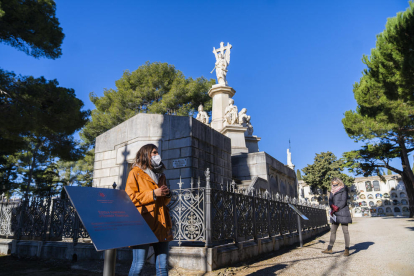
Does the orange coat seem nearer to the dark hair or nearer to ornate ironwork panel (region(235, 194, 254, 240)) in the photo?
the dark hair

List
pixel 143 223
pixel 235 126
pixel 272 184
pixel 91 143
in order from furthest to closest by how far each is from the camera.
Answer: pixel 91 143 → pixel 235 126 → pixel 272 184 → pixel 143 223

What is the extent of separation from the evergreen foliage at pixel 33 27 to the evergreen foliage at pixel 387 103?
39.8 ft

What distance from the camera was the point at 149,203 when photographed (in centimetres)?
280

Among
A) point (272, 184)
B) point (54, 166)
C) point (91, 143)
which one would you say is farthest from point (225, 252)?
point (54, 166)

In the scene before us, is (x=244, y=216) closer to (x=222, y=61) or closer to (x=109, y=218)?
(x=109, y=218)

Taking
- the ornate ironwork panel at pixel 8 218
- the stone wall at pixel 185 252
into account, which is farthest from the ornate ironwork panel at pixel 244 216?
the ornate ironwork panel at pixel 8 218

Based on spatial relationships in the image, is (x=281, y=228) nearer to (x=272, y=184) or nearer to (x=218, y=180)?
(x=218, y=180)

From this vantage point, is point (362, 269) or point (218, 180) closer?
point (362, 269)

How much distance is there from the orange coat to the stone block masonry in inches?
183

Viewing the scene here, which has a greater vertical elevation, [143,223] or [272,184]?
[272,184]

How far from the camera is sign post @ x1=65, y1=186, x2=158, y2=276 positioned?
6.79ft

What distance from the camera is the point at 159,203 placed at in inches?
114

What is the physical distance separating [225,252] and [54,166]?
26439 mm

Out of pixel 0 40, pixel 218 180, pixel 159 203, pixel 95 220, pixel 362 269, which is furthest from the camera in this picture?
pixel 0 40
